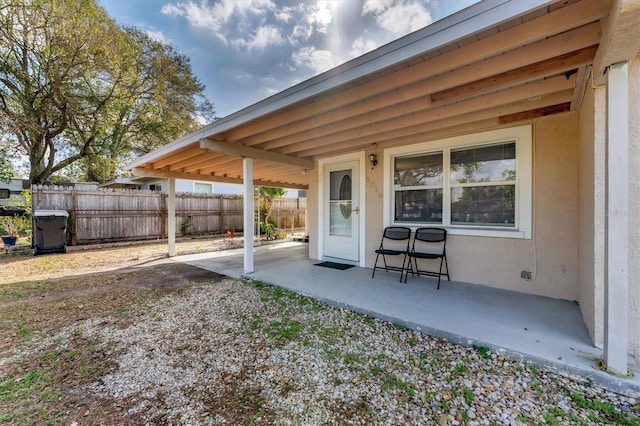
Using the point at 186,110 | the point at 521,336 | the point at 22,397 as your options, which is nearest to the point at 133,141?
the point at 186,110

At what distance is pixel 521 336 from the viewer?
2355mm

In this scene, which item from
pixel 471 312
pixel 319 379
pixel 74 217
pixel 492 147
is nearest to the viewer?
pixel 319 379

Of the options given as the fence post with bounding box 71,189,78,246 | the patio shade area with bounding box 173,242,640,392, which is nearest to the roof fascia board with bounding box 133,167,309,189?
the fence post with bounding box 71,189,78,246

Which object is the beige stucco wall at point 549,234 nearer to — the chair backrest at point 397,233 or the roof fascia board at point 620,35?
the chair backrest at point 397,233

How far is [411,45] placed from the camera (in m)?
2.13

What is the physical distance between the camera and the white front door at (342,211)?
5.36 m

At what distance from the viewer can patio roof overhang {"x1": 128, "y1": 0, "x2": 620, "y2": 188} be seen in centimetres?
185

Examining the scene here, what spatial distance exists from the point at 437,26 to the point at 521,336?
2.67 m

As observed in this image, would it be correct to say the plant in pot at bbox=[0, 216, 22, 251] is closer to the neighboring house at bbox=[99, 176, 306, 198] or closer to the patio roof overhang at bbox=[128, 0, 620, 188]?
the neighboring house at bbox=[99, 176, 306, 198]

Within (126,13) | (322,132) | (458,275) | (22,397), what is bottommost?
(22,397)

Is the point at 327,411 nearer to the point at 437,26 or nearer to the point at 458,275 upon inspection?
the point at 437,26

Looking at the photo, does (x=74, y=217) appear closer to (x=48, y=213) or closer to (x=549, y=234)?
(x=48, y=213)

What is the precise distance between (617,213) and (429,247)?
2.66 m

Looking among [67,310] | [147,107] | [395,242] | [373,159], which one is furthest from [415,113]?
[147,107]
